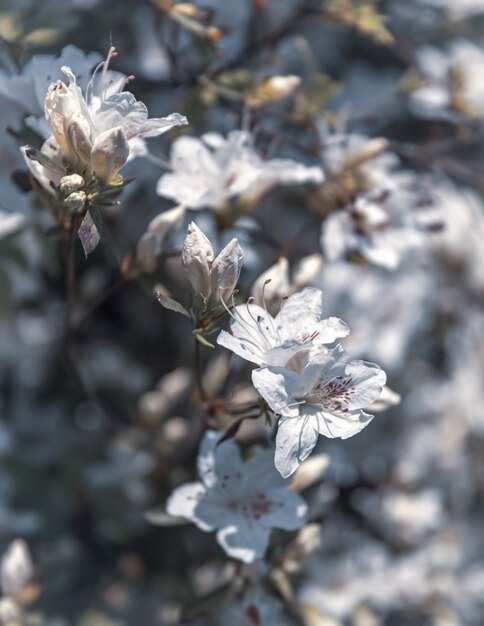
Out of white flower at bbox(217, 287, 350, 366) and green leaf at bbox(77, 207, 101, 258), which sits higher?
green leaf at bbox(77, 207, 101, 258)

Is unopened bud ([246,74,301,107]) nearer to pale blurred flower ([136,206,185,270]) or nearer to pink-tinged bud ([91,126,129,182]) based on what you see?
pale blurred flower ([136,206,185,270])

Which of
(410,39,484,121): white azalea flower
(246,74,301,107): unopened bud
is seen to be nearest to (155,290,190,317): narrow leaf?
(246,74,301,107): unopened bud

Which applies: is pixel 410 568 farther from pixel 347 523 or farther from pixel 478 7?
pixel 478 7

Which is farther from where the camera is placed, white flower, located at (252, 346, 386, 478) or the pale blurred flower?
the pale blurred flower

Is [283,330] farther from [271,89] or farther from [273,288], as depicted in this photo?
[271,89]

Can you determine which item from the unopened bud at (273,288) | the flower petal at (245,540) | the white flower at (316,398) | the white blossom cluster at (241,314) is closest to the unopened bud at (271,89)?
the white blossom cluster at (241,314)

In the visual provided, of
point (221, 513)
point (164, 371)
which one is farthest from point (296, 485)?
point (164, 371)
